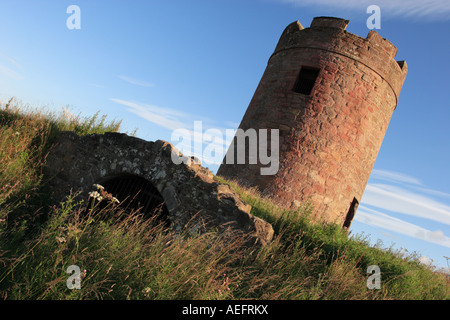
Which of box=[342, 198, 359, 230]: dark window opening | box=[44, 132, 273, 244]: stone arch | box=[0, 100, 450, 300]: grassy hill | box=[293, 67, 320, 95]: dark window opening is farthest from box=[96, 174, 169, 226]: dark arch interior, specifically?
box=[342, 198, 359, 230]: dark window opening

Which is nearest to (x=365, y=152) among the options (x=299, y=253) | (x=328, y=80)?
(x=328, y=80)

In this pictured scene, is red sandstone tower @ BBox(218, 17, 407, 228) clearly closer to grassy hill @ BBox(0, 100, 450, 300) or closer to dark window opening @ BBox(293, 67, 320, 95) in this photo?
dark window opening @ BBox(293, 67, 320, 95)

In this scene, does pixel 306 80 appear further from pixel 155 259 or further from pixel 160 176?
pixel 155 259

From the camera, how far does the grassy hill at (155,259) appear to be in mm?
2920

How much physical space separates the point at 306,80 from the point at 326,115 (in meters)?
1.46

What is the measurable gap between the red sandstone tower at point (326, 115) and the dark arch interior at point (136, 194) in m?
3.72

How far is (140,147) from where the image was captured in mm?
5438

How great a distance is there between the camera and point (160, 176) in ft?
16.9

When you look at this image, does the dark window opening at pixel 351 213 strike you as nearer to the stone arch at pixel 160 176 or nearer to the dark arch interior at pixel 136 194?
the stone arch at pixel 160 176

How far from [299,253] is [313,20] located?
7661mm

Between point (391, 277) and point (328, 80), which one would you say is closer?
point (391, 277)

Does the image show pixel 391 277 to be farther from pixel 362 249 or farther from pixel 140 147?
pixel 140 147

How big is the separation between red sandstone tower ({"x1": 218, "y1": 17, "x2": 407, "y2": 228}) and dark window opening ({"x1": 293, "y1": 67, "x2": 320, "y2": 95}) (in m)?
0.03

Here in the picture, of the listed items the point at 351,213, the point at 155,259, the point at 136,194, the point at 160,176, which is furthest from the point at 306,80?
the point at 155,259
